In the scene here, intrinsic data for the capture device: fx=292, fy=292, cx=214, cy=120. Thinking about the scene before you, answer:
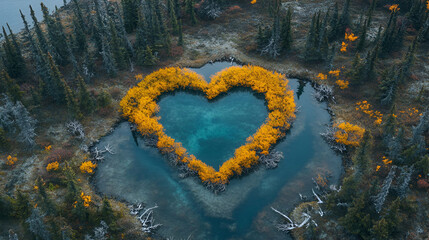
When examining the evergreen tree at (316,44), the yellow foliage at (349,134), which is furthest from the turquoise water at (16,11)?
the yellow foliage at (349,134)

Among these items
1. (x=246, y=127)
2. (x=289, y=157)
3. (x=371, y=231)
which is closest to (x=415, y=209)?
(x=371, y=231)

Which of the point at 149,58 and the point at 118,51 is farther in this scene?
the point at 149,58

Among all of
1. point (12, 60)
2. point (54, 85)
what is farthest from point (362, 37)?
point (12, 60)

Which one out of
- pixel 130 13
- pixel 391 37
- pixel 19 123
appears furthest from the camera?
pixel 130 13

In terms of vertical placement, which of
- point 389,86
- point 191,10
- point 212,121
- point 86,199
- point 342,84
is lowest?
point 86,199

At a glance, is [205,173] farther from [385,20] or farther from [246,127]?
[385,20]

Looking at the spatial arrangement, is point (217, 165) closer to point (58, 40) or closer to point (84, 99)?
point (84, 99)

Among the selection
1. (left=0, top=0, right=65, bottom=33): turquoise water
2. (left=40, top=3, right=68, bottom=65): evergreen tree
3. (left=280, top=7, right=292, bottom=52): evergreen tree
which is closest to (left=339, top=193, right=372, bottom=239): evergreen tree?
(left=280, top=7, right=292, bottom=52): evergreen tree
